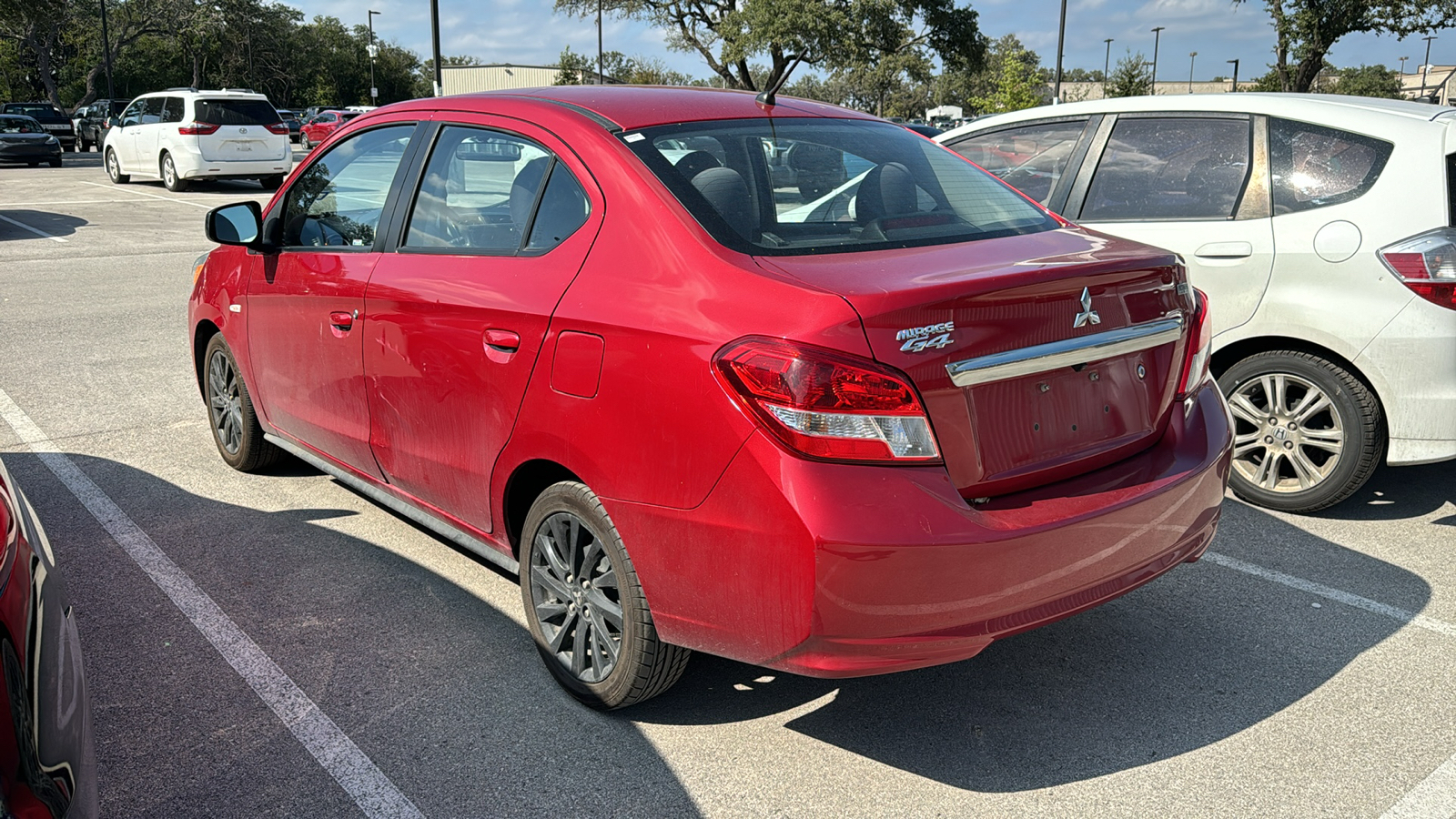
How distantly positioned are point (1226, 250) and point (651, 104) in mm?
2751

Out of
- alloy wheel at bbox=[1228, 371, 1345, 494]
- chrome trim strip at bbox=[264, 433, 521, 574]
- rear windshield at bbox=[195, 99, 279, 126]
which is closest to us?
chrome trim strip at bbox=[264, 433, 521, 574]

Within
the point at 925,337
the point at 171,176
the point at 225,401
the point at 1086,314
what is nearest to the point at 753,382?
the point at 925,337

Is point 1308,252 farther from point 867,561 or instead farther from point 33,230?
point 33,230

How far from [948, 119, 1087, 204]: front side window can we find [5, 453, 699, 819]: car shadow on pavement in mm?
3328

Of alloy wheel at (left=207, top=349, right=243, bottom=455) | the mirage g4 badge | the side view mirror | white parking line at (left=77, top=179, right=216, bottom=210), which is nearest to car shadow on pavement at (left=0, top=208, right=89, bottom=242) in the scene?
white parking line at (left=77, top=179, right=216, bottom=210)

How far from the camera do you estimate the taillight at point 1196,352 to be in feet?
10.5

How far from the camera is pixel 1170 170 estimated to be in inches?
203

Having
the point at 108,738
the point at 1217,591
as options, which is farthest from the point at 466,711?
the point at 1217,591

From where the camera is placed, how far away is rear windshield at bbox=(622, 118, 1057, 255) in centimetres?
291

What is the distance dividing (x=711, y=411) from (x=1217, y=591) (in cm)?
241

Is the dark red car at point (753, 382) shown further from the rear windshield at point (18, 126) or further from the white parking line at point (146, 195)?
the rear windshield at point (18, 126)

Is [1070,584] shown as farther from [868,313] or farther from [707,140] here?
[707,140]

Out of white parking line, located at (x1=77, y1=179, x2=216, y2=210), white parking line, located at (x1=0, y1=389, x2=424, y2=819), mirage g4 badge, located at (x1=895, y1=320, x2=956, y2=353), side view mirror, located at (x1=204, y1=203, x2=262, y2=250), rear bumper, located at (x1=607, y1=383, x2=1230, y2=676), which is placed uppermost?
side view mirror, located at (x1=204, y1=203, x2=262, y2=250)

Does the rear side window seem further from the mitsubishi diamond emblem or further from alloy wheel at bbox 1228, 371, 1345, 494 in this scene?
the mitsubishi diamond emblem
